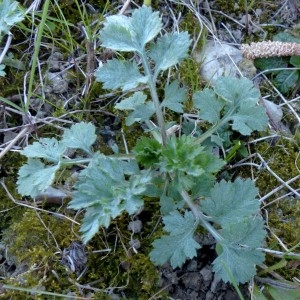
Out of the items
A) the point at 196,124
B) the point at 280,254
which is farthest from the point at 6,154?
the point at 280,254

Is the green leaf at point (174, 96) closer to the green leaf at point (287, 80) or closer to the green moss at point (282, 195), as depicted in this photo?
the green moss at point (282, 195)

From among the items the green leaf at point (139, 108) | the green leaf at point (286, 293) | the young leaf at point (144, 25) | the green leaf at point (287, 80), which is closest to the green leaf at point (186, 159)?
the green leaf at point (139, 108)

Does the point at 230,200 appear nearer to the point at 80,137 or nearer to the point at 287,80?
the point at 80,137

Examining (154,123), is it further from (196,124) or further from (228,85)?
(228,85)

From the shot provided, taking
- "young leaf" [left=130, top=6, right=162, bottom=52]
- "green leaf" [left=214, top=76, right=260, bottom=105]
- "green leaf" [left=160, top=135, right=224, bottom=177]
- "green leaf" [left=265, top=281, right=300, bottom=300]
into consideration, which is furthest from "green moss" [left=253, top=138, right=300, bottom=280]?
"young leaf" [left=130, top=6, right=162, bottom=52]

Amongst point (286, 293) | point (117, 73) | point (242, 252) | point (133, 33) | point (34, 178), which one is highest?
point (133, 33)

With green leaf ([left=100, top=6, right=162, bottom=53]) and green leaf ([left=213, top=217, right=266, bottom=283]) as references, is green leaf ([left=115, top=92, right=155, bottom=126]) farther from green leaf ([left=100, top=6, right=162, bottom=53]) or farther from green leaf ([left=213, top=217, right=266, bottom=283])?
green leaf ([left=213, top=217, right=266, bottom=283])

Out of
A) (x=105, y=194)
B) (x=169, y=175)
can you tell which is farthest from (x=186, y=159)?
(x=105, y=194)
